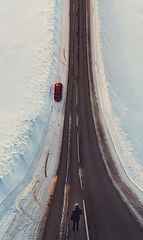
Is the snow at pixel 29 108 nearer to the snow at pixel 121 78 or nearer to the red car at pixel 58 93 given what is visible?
the red car at pixel 58 93

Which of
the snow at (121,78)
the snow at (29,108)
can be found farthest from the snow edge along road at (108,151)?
the snow at (29,108)

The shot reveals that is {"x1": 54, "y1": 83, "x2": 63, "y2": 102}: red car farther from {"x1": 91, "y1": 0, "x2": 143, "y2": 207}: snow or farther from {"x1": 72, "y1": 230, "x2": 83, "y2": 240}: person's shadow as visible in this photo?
{"x1": 72, "y1": 230, "x2": 83, "y2": 240}: person's shadow

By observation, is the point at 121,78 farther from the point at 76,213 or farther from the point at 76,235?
the point at 76,235

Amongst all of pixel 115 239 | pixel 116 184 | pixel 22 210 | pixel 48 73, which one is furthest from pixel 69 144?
pixel 48 73

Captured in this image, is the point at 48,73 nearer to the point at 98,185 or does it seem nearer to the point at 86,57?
the point at 86,57

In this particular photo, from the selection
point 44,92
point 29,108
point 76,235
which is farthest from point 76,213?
point 44,92
